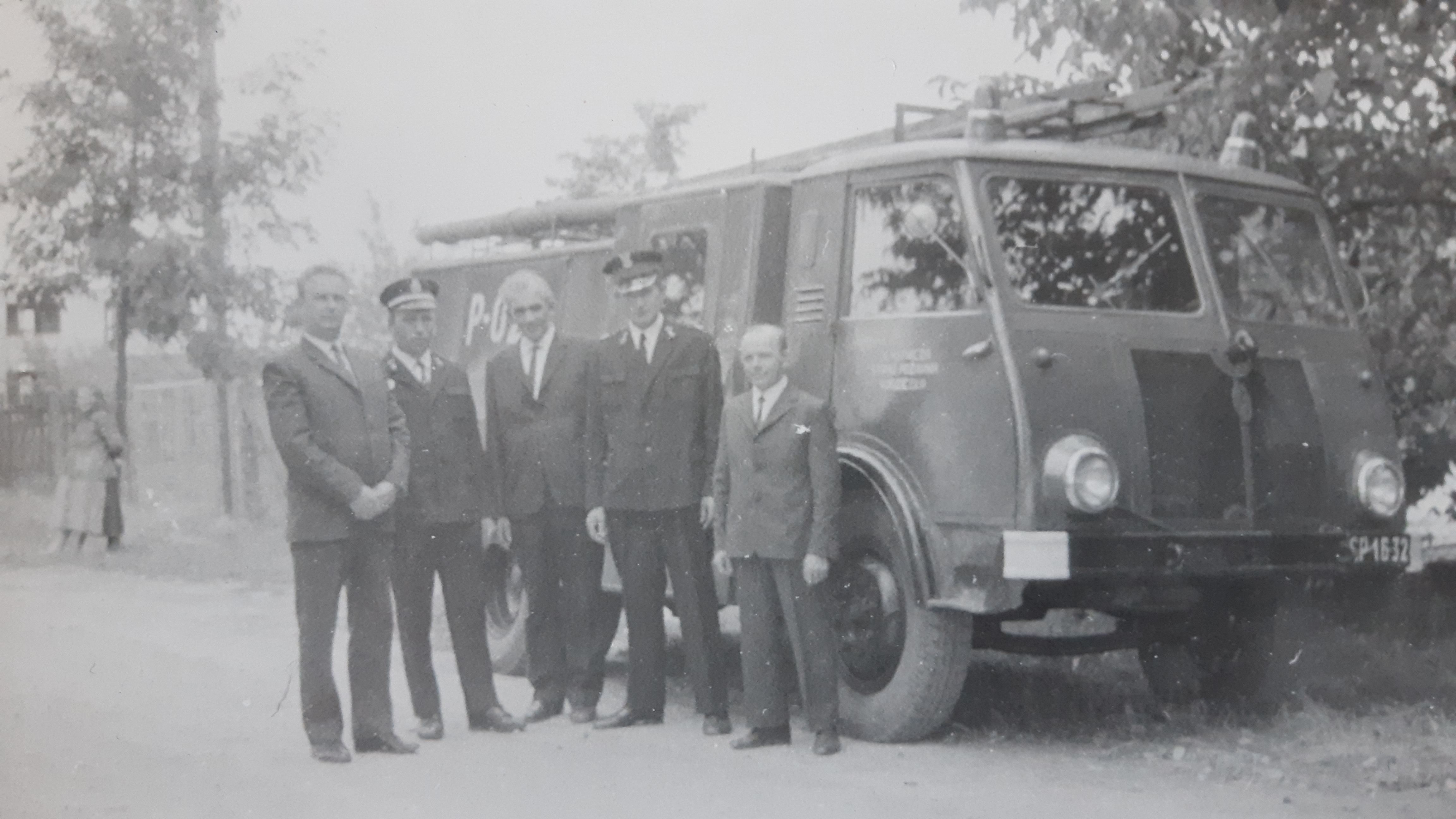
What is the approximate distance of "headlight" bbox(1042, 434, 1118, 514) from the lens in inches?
297

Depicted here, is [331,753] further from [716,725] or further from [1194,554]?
[1194,554]

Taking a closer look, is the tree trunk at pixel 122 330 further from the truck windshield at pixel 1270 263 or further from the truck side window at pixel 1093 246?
the truck windshield at pixel 1270 263

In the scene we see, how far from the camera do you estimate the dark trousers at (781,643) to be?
799 cm

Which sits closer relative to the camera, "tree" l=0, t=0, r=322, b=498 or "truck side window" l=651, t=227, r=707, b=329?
"tree" l=0, t=0, r=322, b=498

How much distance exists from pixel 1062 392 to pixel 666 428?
1.85 m

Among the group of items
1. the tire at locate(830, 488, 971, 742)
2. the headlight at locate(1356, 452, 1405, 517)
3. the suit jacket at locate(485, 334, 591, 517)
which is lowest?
the tire at locate(830, 488, 971, 742)

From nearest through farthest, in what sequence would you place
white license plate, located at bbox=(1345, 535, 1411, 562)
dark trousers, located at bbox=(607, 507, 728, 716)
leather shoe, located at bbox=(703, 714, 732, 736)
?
1. white license plate, located at bbox=(1345, 535, 1411, 562)
2. leather shoe, located at bbox=(703, 714, 732, 736)
3. dark trousers, located at bbox=(607, 507, 728, 716)

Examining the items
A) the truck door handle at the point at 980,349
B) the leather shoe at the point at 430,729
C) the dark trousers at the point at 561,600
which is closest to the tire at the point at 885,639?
the truck door handle at the point at 980,349

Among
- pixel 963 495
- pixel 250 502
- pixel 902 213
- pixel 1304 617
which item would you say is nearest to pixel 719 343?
pixel 902 213

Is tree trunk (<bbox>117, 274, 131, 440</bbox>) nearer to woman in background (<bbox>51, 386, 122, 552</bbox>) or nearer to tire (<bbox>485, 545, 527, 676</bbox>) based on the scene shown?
woman in background (<bbox>51, 386, 122, 552</bbox>)

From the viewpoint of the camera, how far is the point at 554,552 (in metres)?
8.95

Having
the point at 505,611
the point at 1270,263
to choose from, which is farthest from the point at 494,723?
the point at 1270,263

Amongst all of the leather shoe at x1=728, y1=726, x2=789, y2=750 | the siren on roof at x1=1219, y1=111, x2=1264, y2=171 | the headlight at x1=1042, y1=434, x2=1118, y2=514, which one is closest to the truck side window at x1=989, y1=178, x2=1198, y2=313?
the siren on roof at x1=1219, y1=111, x2=1264, y2=171

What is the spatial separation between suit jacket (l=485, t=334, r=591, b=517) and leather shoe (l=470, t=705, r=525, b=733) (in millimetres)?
931
